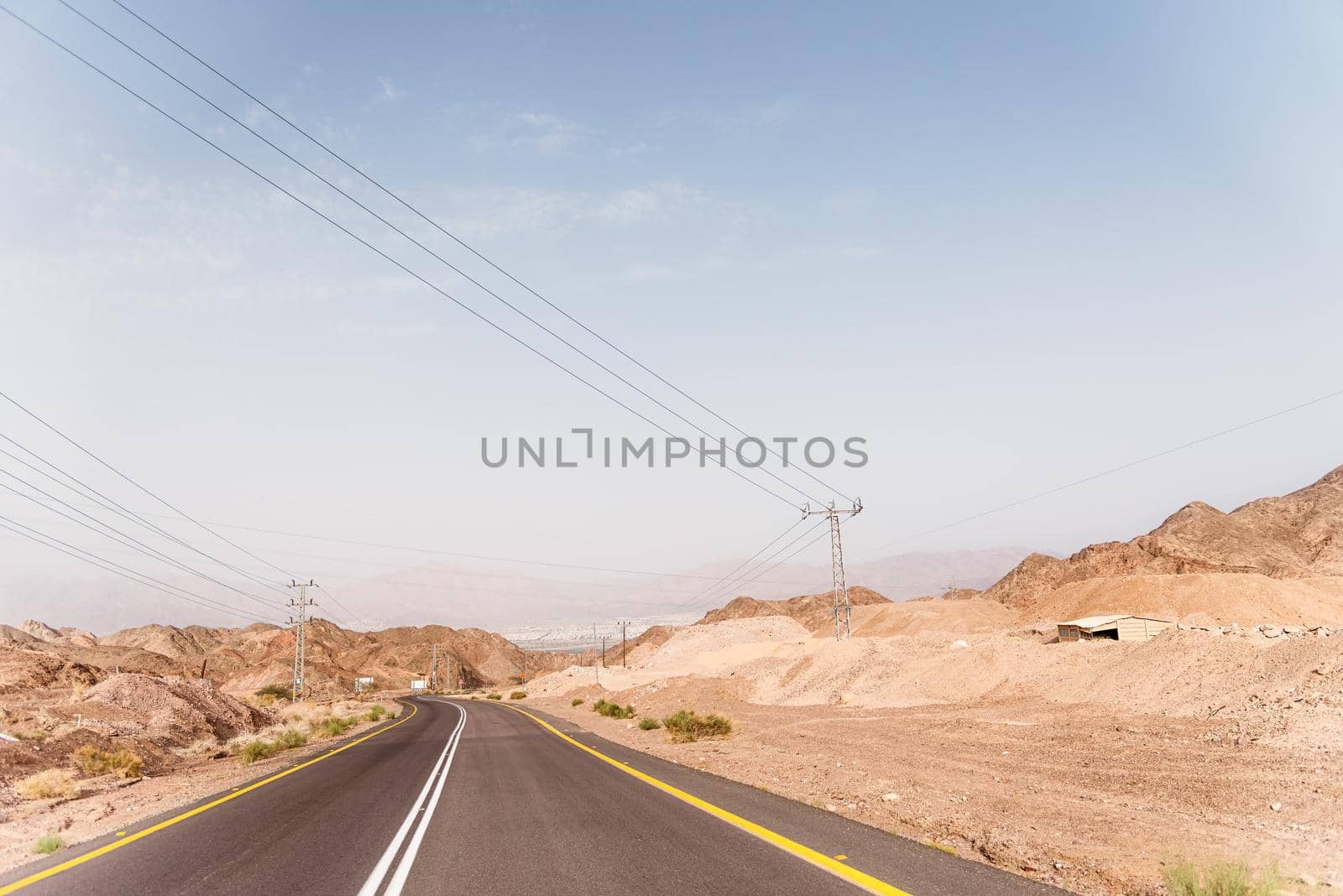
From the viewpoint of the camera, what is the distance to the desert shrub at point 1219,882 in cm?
647

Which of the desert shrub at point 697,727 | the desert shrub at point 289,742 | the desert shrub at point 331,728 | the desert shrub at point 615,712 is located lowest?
the desert shrub at point 615,712

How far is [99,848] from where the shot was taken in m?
10.2

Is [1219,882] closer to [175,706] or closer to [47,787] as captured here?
[47,787]

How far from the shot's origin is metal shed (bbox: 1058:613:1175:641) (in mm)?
49156

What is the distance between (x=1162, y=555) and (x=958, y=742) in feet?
364

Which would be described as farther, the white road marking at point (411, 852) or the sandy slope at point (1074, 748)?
the sandy slope at point (1074, 748)

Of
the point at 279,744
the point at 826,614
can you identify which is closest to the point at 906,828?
the point at 279,744

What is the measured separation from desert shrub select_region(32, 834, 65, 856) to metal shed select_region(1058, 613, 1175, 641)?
52378 millimetres

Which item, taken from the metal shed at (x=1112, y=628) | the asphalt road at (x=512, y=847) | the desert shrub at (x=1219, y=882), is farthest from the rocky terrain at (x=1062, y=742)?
the metal shed at (x=1112, y=628)

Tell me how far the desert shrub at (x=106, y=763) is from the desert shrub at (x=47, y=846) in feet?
42.2

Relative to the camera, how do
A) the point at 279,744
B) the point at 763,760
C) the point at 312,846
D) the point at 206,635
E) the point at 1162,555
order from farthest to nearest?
the point at 206,635
the point at 1162,555
the point at 279,744
the point at 763,760
the point at 312,846

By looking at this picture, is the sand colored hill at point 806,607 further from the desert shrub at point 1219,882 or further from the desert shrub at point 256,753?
the desert shrub at point 1219,882

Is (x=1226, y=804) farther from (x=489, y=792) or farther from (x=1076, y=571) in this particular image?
(x=1076, y=571)

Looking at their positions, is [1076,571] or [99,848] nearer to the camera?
[99,848]
